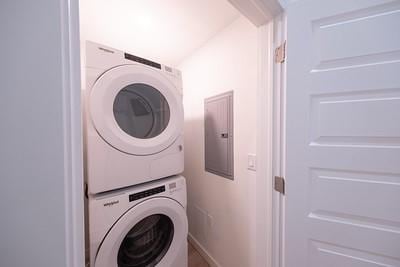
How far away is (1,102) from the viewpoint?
458mm

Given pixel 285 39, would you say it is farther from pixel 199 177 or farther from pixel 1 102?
pixel 199 177

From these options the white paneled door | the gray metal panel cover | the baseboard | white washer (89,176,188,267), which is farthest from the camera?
the baseboard

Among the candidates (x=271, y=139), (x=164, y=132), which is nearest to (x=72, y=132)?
(x=164, y=132)

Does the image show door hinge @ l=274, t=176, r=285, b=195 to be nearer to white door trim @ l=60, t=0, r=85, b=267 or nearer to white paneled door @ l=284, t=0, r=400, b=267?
white paneled door @ l=284, t=0, r=400, b=267

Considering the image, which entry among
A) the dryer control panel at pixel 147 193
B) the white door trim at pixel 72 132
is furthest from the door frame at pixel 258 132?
the dryer control panel at pixel 147 193

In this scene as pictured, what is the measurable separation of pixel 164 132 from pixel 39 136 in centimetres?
73

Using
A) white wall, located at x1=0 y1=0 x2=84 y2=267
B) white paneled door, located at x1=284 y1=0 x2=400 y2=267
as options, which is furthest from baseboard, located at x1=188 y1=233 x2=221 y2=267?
white wall, located at x1=0 y1=0 x2=84 y2=267

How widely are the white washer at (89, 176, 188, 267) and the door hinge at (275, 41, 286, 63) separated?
92 cm

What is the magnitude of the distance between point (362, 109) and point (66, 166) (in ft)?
3.17

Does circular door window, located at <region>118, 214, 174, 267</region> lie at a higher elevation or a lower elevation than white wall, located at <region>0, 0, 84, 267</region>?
lower

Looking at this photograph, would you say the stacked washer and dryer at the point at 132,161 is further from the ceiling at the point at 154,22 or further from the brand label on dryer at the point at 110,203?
the ceiling at the point at 154,22

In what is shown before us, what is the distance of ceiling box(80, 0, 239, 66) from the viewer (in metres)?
1.12

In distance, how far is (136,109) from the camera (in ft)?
3.53

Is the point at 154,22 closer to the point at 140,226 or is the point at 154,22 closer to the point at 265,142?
the point at 265,142
